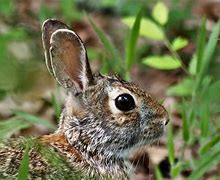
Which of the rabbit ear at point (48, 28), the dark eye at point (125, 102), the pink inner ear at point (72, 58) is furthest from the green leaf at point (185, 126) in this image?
the rabbit ear at point (48, 28)

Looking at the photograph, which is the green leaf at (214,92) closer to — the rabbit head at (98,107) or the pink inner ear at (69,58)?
the rabbit head at (98,107)

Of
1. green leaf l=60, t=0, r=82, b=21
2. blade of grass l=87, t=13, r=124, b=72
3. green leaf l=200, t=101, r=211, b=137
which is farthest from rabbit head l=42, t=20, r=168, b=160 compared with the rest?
green leaf l=60, t=0, r=82, b=21

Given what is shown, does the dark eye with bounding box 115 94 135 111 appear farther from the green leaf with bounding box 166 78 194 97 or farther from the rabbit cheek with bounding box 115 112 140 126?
the green leaf with bounding box 166 78 194 97

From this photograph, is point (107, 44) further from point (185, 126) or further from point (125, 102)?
point (185, 126)

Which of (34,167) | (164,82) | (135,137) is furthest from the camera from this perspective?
(164,82)

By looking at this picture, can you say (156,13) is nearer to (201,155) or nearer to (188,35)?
(201,155)

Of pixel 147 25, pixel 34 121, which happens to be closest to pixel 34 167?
pixel 34 121

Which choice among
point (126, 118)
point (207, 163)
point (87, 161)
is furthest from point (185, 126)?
point (87, 161)
